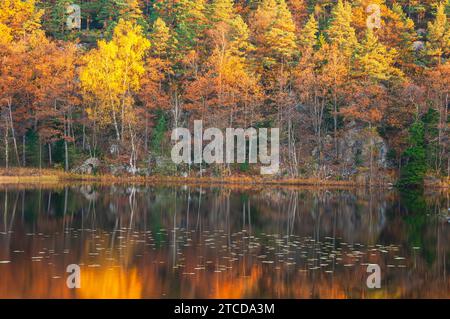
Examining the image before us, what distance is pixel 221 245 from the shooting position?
27859 millimetres

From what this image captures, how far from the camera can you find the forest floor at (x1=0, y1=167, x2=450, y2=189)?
5869 cm

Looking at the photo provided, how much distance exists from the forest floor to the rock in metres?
1.35

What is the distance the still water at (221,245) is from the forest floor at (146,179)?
35.6 feet

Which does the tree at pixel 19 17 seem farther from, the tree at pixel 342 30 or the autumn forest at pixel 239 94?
the tree at pixel 342 30

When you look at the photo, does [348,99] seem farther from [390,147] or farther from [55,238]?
[55,238]

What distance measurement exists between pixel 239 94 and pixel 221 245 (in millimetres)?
36413

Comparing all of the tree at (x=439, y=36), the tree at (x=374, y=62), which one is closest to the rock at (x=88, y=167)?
the tree at (x=374, y=62)

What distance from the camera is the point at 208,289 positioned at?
778 inches

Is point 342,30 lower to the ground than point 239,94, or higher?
higher

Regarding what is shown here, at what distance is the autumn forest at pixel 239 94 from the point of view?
60.2m

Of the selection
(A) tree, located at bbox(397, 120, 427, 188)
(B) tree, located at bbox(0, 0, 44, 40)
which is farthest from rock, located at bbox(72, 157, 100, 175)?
(A) tree, located at bbox(397, 120, 427, 188)

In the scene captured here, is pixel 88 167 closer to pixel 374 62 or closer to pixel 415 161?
pixel 374 62

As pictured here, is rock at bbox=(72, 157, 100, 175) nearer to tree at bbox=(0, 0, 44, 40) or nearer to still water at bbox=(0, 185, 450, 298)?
still water at bbox=(0, 185, 450, 298)

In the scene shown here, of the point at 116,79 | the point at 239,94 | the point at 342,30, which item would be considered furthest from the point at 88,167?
the point at 342,30
